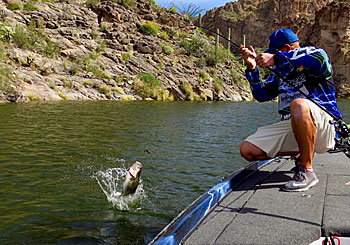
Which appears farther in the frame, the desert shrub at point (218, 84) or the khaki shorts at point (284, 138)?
the desert shrub at point (218, 84)

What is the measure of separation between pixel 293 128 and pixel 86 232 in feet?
6.76

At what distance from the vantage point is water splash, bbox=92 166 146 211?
3.79 metres

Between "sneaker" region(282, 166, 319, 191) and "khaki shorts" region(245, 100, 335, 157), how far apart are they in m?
0.31

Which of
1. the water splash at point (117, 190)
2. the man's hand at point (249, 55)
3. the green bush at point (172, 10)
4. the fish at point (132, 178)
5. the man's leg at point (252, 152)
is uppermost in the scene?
the green bush at point (172, 10)

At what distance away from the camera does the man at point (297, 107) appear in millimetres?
3025

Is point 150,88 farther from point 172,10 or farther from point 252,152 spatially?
point 252,152

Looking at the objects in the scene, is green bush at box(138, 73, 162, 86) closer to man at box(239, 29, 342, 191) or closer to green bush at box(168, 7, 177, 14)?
green bush at box(168, 7, 177, 14)

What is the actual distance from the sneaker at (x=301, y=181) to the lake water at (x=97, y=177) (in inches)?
49.1

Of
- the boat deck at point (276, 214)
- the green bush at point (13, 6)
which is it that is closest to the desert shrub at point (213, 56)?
the green bush at point (13, 6)

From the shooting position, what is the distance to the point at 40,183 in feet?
14.8

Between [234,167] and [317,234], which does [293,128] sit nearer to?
[317,234]

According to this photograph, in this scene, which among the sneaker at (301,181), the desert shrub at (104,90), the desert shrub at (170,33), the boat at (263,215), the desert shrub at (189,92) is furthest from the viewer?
the desert shrub at (170,33)

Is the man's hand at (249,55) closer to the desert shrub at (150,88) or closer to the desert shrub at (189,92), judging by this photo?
the desert shrub at (150,88)

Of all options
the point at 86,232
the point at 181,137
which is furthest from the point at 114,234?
the point at 181,137
